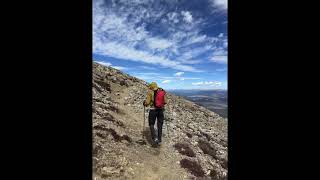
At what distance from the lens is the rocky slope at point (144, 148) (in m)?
11.8

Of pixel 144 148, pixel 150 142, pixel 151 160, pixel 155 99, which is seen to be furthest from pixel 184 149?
pixel 155 99

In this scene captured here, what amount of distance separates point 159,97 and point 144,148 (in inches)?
106

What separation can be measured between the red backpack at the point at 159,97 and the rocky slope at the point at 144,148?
219cm

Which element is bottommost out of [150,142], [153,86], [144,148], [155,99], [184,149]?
[184,149]

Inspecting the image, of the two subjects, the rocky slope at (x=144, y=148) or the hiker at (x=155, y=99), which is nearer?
the rocky slope at (x=144, y=148)

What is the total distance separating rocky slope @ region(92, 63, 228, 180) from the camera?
11.8 metres

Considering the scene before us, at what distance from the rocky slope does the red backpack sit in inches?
86.1

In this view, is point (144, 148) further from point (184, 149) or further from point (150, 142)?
point (184, 149)

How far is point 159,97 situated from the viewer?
42.0 feet

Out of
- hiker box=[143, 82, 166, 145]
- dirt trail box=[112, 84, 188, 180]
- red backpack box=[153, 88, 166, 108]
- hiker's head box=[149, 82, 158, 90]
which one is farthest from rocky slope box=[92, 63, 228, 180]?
hiker's head box=[149, 82, 158, 90]

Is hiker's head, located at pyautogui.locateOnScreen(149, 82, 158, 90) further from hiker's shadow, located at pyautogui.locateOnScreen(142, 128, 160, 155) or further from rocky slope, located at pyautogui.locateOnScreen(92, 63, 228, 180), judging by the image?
hiker's shadow, located at pyautogui.locateOnScreen(142, 128, 160, 155)

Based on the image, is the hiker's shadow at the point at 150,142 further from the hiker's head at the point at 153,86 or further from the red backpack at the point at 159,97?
the hiker's head at the point at 153,86

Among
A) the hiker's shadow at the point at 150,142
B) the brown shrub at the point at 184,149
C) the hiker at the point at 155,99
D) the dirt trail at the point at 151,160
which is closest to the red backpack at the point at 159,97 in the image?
the hiker at the point at 155,99
